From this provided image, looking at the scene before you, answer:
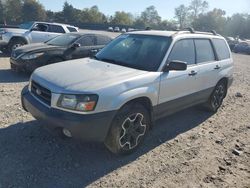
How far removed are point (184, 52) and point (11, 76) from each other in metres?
5.94

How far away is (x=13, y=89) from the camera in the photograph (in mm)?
7383

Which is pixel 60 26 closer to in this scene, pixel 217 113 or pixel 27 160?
pixel 217 113

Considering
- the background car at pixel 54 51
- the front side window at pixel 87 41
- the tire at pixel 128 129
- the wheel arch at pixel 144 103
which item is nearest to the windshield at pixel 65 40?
the background car at pixel 54 51

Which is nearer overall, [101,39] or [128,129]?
[128,129]

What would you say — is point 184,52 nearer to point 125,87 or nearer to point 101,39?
point 125,87

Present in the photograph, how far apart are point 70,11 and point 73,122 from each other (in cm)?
8694

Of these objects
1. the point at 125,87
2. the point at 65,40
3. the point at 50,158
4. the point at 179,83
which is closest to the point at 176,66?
the point at 179,83

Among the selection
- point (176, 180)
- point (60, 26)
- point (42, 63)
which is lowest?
point (176, 180)

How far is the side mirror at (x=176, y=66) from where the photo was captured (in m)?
4.49

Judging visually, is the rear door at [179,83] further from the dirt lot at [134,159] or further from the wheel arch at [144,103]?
the dirt lot at [134,159]

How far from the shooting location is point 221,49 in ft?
21.4

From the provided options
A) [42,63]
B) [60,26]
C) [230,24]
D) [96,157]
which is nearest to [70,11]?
[230,24]

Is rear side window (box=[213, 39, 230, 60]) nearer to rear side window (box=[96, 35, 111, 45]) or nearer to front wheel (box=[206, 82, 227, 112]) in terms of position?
front wheel (box=[206, 82, 227, 112])

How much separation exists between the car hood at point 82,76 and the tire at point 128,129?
48cm
